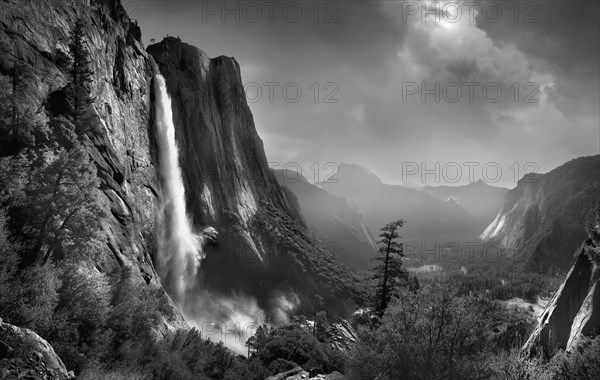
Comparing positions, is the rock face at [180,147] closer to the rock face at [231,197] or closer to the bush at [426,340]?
the rock face at [231,197]

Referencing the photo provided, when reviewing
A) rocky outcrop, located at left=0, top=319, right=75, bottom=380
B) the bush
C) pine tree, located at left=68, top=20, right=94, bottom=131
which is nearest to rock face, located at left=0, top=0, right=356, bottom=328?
pine tree, located at left=68, top=20, right=94, bottom=131

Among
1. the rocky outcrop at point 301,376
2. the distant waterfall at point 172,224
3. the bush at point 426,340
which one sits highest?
the distant waterfall at point 172,224

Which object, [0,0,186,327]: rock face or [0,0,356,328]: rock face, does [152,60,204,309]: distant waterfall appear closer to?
[0,0,356,328]: rock face

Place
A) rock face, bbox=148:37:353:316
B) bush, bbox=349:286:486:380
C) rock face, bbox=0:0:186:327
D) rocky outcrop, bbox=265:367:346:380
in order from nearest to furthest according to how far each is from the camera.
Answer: bush, bbox=349:286:486:380
rock face, bbox=0:0:186:327
rocky outcrop, bbox=265:367:346:380
rock face, bbox=148:37:353:316

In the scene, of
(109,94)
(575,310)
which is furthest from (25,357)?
(109,94)

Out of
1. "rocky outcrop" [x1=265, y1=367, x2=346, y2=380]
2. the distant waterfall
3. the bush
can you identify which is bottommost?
"rocky outcrop" [x1=265, y1=367, x2=346, y2=380]

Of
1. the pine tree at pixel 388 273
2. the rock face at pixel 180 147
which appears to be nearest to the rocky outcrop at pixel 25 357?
the rock face at pixel 180 147

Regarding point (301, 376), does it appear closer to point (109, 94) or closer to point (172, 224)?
point (172, 224)
